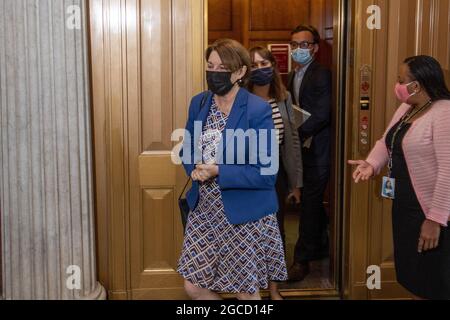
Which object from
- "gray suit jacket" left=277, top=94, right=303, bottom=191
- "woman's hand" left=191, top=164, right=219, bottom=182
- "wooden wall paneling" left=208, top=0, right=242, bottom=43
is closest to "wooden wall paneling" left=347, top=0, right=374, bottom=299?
"gray suit jacket" left=277, top=94, right=303, bottom=191

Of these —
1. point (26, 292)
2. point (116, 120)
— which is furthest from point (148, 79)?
point (26, 292)

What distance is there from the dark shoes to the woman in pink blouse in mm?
1282

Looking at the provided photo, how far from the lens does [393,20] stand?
3.36 metres

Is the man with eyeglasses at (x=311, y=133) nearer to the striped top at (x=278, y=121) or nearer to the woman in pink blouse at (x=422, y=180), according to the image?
the striped top at (x=278, y=121)

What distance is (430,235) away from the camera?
2.52 metres

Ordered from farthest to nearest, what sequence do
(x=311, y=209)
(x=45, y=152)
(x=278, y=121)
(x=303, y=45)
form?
(x=311, y=209) → (x=303, y=45) → (x=278, y=121) → (x=45, y=152)

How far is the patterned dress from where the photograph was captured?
8.30 feet

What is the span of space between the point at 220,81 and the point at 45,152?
43.8 inches

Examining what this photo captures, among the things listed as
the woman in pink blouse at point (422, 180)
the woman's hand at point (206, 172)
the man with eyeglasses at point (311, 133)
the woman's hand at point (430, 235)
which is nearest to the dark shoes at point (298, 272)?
the man with eyeglasses at point (311, 133)

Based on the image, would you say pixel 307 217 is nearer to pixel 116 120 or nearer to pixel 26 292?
pixel 116 120

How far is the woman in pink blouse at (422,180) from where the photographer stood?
248 cm

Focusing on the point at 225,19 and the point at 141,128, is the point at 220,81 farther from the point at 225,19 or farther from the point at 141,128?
the point at 225,19

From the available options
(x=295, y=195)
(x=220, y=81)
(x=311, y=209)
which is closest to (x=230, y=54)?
(x=220, y=81)

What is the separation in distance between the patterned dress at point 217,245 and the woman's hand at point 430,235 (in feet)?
2.26
